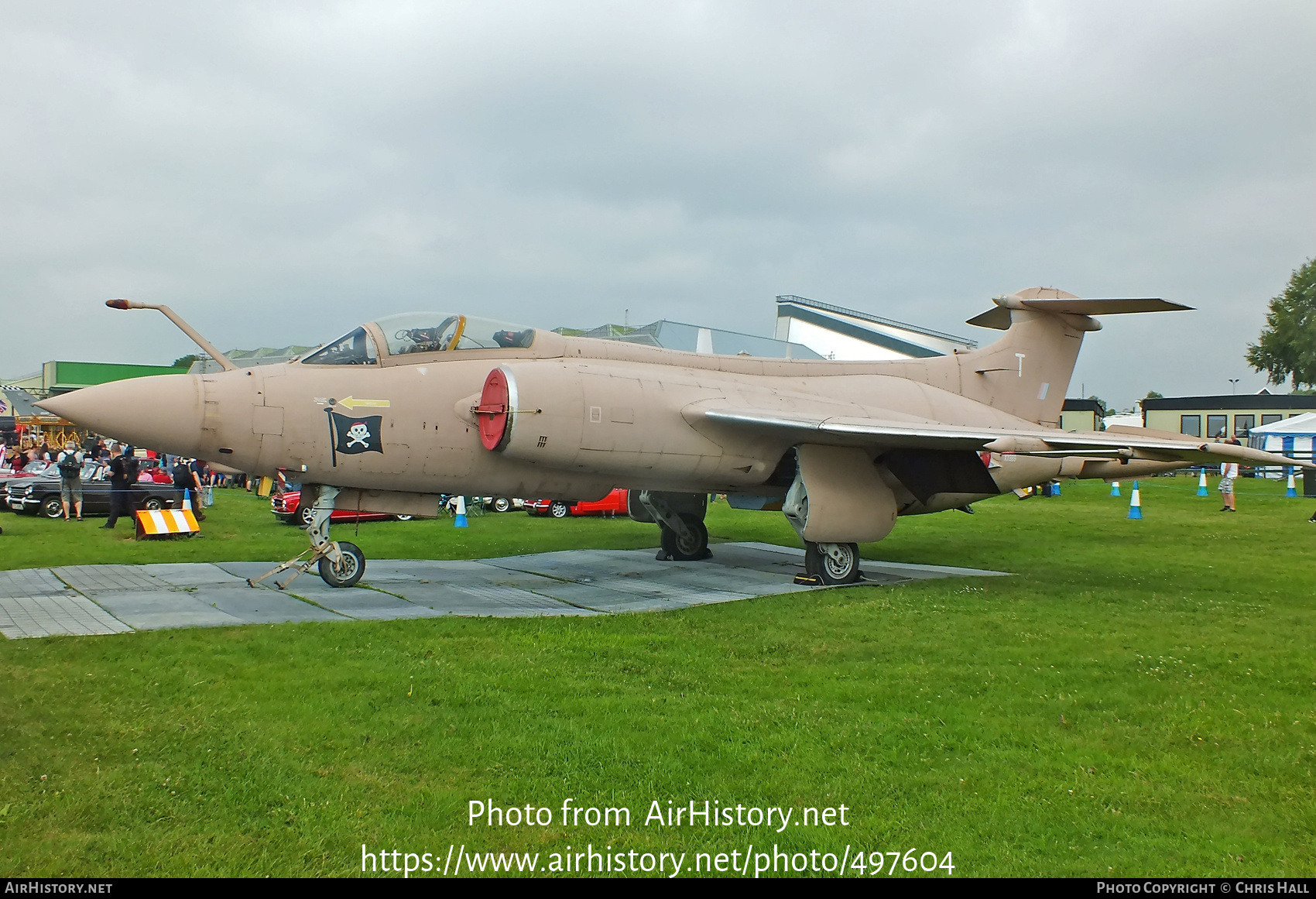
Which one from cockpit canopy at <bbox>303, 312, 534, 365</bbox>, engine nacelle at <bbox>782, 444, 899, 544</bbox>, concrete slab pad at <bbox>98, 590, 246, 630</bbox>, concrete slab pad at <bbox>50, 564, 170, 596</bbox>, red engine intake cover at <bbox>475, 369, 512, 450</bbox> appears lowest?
concrete slab pad at <bbox>98, 590, 246, 630</bbox>

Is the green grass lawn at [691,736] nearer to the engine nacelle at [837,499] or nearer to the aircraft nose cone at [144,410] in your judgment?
the engine nacelle at [837,499]

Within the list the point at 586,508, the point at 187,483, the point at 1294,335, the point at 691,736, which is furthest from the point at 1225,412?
the point at 691,736

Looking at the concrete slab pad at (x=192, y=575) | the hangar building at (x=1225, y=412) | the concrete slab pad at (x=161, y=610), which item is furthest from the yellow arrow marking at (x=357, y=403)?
the hangar building at (x=1225, y=412)

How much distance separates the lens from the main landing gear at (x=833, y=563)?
1178 centimetres

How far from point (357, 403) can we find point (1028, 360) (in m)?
11.3

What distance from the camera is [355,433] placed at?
32.1 ft

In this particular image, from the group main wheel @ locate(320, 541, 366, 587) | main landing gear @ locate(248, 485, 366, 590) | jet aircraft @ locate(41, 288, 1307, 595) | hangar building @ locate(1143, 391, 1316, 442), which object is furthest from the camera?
hangar building @ locate(1143, 391, 1316, 442)

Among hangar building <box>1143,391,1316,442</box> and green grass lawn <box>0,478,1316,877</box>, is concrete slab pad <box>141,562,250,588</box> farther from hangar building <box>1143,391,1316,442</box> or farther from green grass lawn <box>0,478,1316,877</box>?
hangar building <box>1143,391,1316,442</box>

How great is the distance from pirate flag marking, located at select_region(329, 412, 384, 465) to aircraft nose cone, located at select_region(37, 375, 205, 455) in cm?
133

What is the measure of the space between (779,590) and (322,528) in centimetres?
566

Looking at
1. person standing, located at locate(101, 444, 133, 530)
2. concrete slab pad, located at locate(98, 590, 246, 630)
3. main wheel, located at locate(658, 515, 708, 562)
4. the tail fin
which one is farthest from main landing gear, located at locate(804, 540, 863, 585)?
person standing, located at locate(101, 444, 133, 530)

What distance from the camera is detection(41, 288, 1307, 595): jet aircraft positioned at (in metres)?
9.40

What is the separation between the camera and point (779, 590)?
11.3 metres
